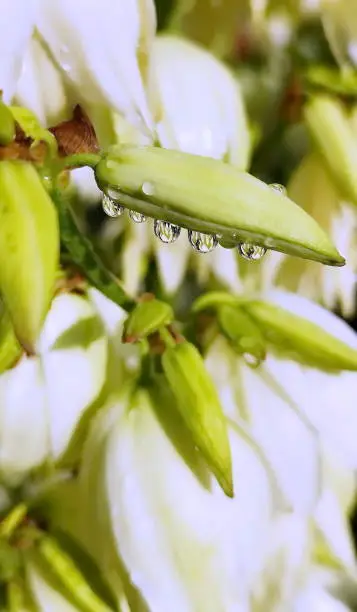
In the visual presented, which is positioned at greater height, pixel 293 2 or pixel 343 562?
pixel 293 2

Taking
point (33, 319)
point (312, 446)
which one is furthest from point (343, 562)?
point (33, 319)

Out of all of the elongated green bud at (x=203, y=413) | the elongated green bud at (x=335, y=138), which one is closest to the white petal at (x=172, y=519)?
the elongated green bud at (x=203, y=413)

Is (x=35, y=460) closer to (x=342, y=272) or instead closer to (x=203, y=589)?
(x=203, y=589)

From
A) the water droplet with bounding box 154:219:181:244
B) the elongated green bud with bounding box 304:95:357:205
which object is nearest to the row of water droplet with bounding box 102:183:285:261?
the water droplet with bounding box 154:219:181:244

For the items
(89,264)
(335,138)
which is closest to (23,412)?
(89,264)

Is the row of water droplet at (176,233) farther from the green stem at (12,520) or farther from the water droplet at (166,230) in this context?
the green stem at (12,520)
